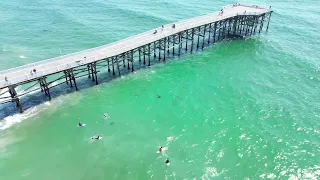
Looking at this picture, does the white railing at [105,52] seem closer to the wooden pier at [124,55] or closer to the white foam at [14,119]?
the wooden pier at [124,55]

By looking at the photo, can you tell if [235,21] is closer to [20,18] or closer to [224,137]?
[224,137]

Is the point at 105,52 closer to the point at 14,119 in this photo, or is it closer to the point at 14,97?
the point at 14,97

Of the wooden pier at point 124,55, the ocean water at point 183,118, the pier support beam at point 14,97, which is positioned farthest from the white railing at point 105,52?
the ocean water at point 183,118

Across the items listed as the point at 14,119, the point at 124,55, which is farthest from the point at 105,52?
the point at 14,119

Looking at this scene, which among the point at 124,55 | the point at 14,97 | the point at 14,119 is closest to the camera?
the point at 14,119

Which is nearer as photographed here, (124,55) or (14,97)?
(14,97)

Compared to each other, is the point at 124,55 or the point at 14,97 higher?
the point at 124,55
